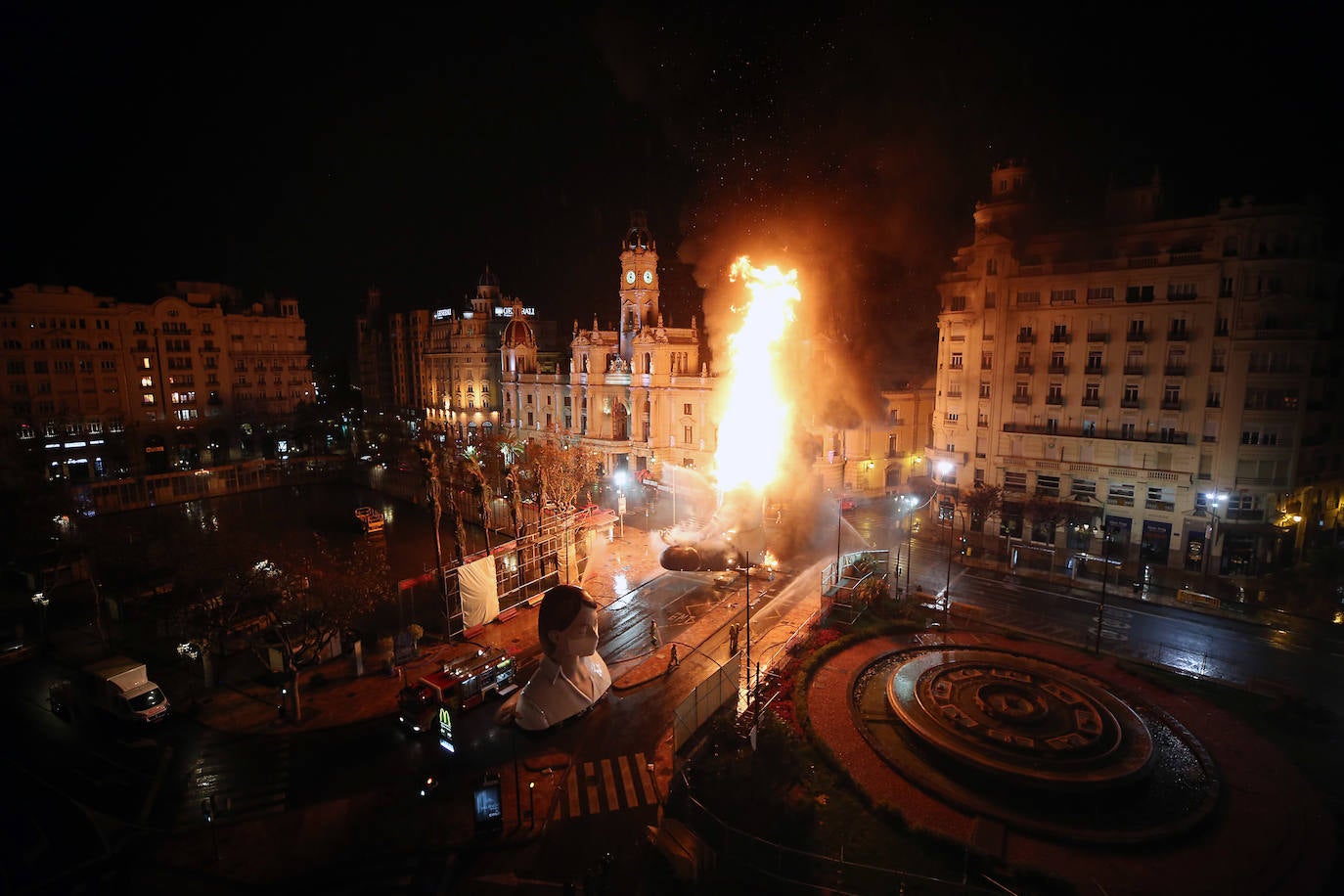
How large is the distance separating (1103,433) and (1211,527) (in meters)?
7.61

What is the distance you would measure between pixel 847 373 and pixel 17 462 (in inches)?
2709

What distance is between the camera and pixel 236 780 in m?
20.0

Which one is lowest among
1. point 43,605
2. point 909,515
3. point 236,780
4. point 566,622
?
point 236,780

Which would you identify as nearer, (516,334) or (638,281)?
(638,281)

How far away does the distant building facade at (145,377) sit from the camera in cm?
6128

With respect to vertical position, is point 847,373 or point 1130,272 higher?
point 1130,272

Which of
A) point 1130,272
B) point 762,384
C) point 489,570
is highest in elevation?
point 1130,272

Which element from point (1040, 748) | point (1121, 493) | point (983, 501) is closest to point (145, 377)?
point (983, 501)

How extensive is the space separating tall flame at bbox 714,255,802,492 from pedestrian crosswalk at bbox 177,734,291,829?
2819 cm

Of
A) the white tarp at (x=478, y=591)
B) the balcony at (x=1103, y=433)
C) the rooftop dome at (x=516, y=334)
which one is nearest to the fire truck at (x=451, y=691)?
the white tarp at (x=478, y=591)

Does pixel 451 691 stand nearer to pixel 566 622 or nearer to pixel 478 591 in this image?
pixel 566 622

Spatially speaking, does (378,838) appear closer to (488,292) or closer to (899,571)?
(899,571)

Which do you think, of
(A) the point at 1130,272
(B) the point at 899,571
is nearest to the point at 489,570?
(B) the point at 899,571

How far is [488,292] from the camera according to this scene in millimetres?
95188
